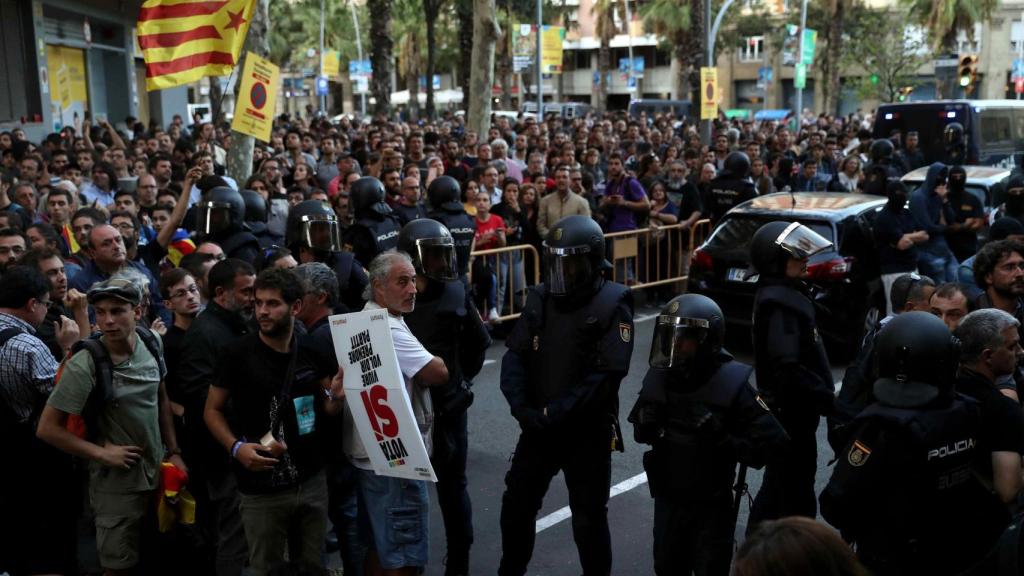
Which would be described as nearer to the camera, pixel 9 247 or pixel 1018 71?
pixel 9 247

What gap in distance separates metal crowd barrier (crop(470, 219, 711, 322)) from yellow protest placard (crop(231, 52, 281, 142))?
244cm

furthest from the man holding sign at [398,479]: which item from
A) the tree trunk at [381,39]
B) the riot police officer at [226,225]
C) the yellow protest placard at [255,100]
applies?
the tree trunk at [381,39]

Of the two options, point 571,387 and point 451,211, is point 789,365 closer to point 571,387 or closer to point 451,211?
point 571,387

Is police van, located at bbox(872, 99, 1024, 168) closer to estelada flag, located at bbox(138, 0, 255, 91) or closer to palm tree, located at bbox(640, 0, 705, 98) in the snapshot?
estelada flag, located at bbox(138, 0, 255, 91)

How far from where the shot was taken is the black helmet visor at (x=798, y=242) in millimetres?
5195

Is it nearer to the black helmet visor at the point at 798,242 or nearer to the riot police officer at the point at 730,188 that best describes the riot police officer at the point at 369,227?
the black helmet visor at the point at 798,242

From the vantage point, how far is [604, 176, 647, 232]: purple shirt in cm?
1239

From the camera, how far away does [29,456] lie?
4680 mm

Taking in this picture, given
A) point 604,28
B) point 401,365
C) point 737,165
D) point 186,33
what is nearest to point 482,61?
point 737,165

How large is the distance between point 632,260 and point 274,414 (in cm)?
875

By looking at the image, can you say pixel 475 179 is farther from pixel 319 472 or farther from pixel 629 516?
pixel 319 472

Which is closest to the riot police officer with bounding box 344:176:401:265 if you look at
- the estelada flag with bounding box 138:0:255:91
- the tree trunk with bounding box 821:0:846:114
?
the estelada flag with bounding box 138:0:255:91

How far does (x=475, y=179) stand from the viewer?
38.0ft

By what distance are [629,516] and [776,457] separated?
1331 millimetres
